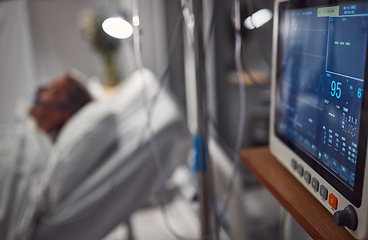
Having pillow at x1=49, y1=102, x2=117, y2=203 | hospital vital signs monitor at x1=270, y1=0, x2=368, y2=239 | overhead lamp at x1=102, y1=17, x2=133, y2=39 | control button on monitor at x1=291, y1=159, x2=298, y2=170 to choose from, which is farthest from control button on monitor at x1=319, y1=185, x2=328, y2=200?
pillow at x1=49, y1=102, x2=117, y2=203

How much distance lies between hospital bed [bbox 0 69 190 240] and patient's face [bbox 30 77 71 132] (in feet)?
0.84

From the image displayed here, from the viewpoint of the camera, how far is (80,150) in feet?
3.94

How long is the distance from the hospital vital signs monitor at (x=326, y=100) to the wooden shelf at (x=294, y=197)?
0.8 inches

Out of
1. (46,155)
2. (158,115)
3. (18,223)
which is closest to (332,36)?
(158,115)

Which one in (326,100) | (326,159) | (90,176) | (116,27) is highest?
(116,27)

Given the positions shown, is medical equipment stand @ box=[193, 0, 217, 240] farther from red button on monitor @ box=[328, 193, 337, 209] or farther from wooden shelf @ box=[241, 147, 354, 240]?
red button on monitor @ box=[328, 193, 337, 209]

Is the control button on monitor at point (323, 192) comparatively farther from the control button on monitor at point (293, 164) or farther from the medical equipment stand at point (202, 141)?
the medical equipment stand at point (202, 141)

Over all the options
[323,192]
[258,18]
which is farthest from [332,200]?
[258,18]

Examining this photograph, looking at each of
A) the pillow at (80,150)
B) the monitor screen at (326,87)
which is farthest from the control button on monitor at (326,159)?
the pillow at (80,150)

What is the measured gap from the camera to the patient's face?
159cm

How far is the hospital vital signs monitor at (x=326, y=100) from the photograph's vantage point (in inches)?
19.7

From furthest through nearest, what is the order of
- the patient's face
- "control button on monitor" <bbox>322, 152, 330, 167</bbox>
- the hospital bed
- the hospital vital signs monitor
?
the patient's face, the hospital bed, "control button on monitor" <bbox>322, 152, 330, 167</bbox>, the hospital vital signs monitor

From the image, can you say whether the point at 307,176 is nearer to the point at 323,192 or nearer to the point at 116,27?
the point at 323,192

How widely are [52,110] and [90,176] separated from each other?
56cm
